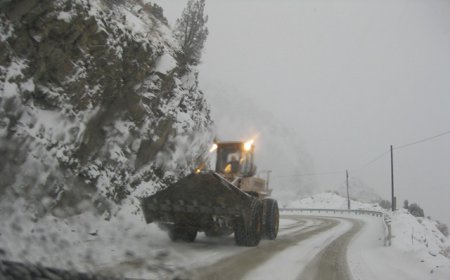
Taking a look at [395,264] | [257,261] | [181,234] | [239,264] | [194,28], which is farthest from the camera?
[194,28]

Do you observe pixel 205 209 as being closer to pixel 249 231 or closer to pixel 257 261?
pixel 249 231

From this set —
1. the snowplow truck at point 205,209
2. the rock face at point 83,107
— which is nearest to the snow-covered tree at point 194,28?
the rock face at point 83,107

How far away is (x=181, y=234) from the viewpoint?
11.1m

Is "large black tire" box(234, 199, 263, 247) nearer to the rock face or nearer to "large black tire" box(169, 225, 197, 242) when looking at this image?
"large black tire" box(169, 225, 197, 242)

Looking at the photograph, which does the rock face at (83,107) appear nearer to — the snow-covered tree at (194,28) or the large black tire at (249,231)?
the large black tire at (249,231)

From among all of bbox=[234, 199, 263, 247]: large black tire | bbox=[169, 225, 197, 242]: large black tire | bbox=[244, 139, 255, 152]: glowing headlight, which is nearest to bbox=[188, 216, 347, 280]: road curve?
bbox=[234, 199, 263, 247]: large black tire

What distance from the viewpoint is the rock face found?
9.97m

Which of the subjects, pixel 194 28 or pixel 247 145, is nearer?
pixel 247 145

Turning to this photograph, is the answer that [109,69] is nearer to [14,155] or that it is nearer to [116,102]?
[116,102]

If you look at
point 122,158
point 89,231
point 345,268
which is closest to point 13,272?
point 345,268

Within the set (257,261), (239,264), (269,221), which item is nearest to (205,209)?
(257,261)

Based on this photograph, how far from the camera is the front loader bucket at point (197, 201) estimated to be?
10.2m

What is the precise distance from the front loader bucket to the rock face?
236 cm

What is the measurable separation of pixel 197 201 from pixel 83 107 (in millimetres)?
4735
